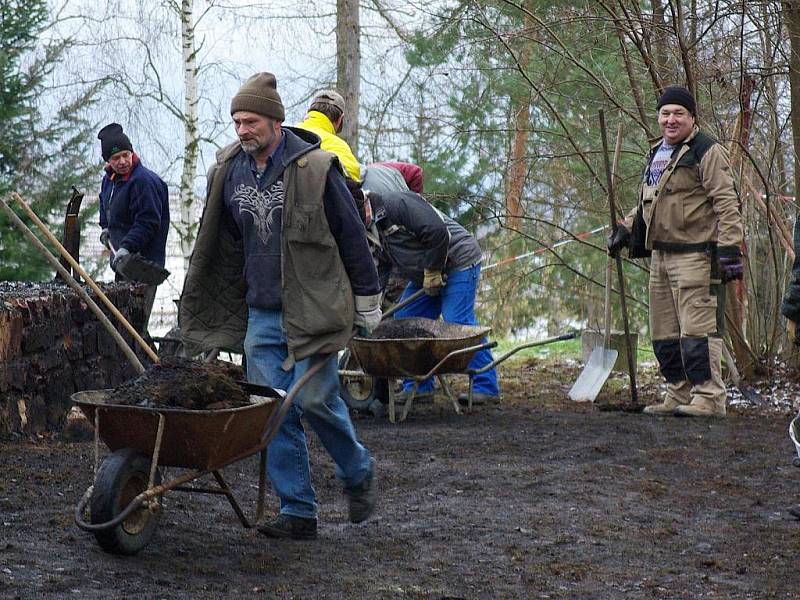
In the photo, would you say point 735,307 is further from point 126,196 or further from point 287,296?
point 287,296

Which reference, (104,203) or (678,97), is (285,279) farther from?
(104,203)

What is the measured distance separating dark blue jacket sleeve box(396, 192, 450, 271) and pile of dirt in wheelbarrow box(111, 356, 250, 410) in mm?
3556

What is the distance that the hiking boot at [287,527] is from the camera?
4734 millimetres

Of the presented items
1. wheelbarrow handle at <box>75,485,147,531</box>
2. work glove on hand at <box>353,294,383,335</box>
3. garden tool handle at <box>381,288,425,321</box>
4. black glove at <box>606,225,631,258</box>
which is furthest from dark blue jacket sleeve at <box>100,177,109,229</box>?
wheelbarrow handle at <box>75,485,147,531</box>

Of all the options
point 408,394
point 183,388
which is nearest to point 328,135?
point 408,394

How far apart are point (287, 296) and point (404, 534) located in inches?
45.1

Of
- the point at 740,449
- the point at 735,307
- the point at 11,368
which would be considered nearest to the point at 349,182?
the point at 11,368

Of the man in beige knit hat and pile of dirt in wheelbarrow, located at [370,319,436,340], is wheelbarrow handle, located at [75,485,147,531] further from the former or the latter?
pile of dirt in wheelbarrow, located at [370,319,436,340]

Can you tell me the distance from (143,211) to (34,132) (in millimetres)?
9377

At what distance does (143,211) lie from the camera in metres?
8.37

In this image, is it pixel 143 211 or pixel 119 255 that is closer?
pixel 119 255

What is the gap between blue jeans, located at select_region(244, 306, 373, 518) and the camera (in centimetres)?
467

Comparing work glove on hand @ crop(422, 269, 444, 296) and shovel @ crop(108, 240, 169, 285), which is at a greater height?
shovel @ crop(108, 240, 169, 285)

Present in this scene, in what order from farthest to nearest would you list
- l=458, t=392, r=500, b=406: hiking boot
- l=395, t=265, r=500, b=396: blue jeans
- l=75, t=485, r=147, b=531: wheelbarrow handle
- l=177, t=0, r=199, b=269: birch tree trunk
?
l=177, t=0, r=199, b=269: birch tree trunk → l=458, t=392, r=500, b=406: hiking boot → l=395, t=265, r=500, b=396: blue jeans → l=75, t=485, r=147, b=531: wheelbarrow handle
